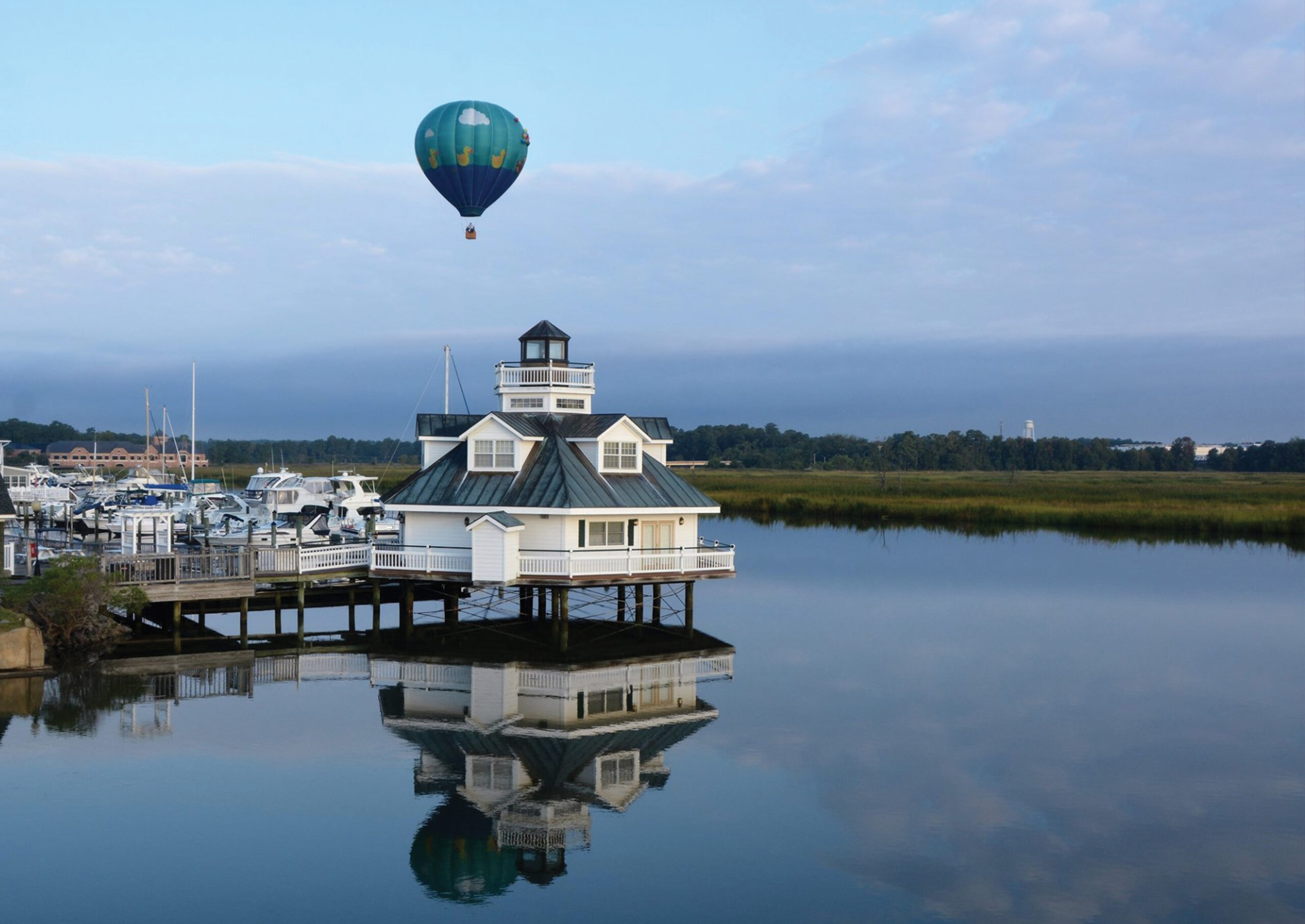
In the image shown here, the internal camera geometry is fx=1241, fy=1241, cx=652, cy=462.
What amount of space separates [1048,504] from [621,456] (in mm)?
57546

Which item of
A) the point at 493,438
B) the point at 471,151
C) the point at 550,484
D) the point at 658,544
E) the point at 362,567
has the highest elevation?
the point at 471,151

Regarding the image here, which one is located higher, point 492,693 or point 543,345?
point 543,345

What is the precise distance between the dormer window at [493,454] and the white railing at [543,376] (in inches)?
106

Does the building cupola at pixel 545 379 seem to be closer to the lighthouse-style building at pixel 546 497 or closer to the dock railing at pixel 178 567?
the lighthouse-style building at pixel 546 497

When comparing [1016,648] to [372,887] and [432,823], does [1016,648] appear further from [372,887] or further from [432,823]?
[372,887]

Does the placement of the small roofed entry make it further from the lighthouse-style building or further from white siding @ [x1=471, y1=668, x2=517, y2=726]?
white siding @ [x1=471, y1=668, x2=517, y2=726]

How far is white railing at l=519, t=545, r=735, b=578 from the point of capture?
32469mm

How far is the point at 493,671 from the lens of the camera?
32125mm

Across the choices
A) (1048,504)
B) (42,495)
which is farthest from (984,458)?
(42,495)

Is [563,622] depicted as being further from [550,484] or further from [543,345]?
[543,345]

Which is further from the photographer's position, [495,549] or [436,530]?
[436,530]

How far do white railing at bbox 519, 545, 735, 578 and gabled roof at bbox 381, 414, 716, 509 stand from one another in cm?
127

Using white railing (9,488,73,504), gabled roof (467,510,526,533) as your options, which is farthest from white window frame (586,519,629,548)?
white railing (9,488,73,504)

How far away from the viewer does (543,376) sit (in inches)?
1453
